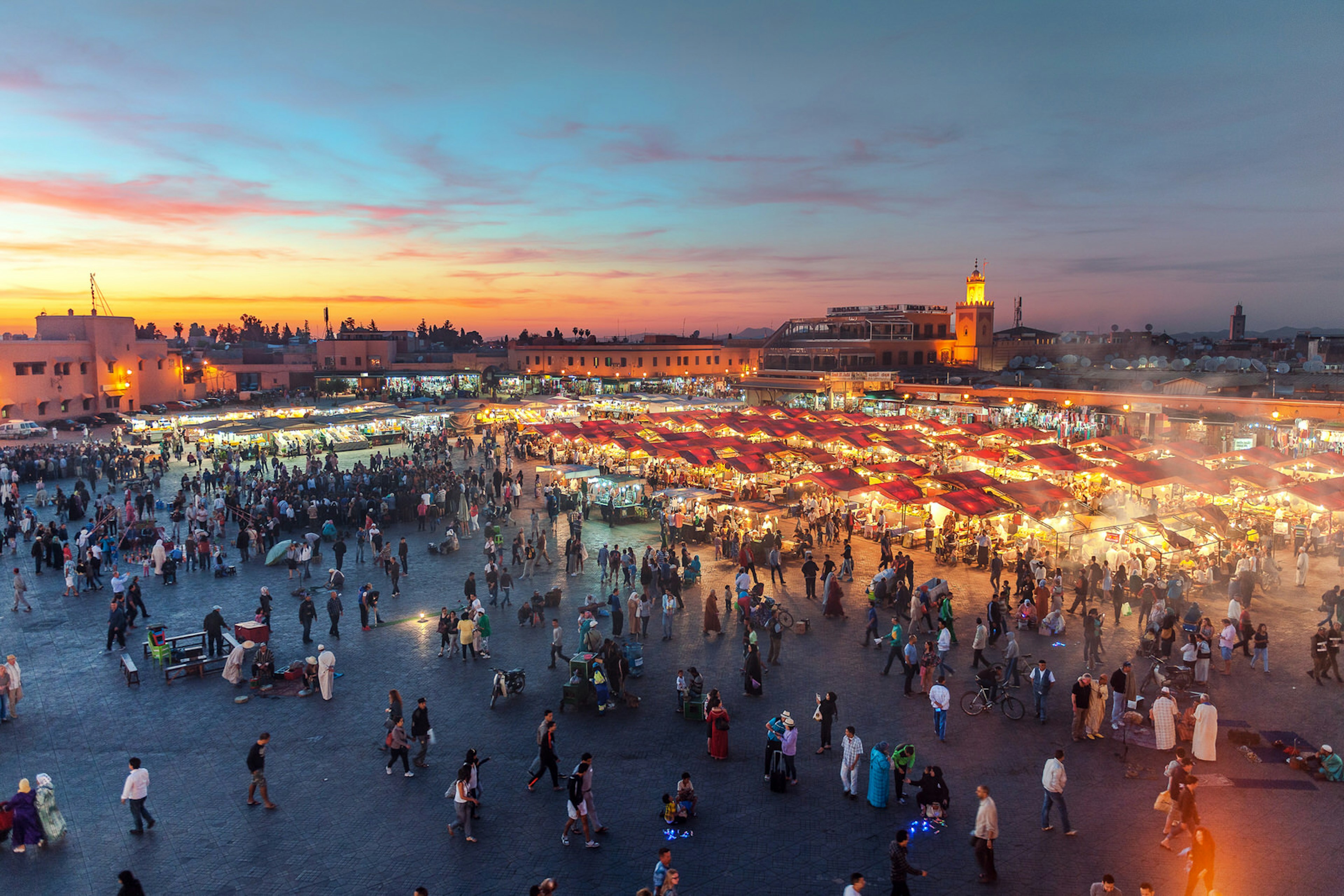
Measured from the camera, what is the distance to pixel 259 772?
8.53 meters

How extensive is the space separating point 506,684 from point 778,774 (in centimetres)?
432

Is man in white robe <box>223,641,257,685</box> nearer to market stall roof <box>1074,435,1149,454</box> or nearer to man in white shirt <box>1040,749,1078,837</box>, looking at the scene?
man in white shirt <box>1040,749,1078,837</box>

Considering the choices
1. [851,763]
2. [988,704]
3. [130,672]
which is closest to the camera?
[851,763]

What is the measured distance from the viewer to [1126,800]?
8789 mm

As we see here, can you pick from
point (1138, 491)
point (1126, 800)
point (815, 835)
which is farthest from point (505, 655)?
point (1138, 491)

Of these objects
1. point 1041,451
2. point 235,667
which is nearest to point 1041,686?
point 235,667

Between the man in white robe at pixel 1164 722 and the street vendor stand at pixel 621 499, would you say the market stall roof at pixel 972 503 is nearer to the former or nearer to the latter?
the street vendor stand at pixel 621 499

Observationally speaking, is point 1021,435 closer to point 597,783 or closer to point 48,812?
point 597,783

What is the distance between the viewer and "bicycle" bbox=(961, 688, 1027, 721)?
10.8 m

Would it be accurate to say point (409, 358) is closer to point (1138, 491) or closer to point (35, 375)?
point (35, 375)

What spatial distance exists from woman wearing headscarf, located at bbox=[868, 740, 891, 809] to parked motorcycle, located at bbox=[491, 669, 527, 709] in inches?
206

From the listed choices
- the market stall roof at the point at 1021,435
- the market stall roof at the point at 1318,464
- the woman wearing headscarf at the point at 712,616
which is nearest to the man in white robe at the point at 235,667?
the woman wearing headscarf at the point at 712,616

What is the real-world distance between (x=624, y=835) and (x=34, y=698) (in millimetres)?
9393

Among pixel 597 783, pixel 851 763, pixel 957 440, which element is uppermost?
pixel 957 440
